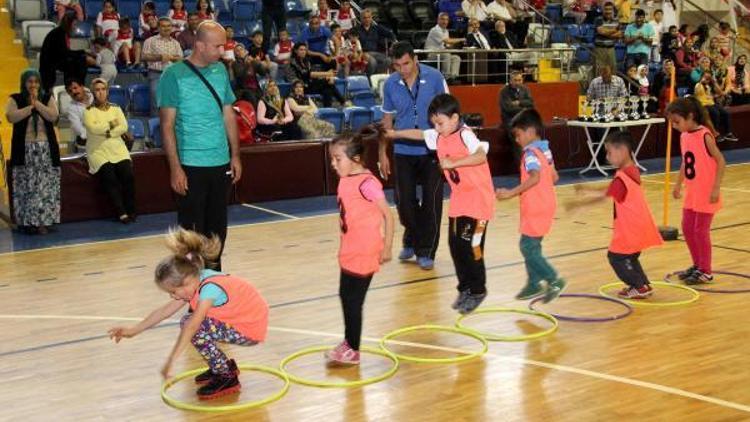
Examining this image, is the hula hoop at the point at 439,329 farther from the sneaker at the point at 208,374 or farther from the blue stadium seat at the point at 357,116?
the blue stadium seat at the point at 357,116

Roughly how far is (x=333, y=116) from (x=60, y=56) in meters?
3.85

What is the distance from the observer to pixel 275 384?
5512mm

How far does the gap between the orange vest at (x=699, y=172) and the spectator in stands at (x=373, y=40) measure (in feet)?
32.2

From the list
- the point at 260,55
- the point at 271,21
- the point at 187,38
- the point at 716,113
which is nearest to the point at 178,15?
the point at 187,38

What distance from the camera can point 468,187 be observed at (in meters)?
6.51

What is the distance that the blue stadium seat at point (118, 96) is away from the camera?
1372cm

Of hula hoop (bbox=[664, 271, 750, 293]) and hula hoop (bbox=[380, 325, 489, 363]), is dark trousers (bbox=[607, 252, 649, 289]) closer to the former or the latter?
hula hoop (bbox=[664, 271, 750, 293])

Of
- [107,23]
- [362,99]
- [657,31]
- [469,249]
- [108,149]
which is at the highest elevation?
[107,23]

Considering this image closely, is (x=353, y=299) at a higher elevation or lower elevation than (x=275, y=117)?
lower

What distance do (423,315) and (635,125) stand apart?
909 cm

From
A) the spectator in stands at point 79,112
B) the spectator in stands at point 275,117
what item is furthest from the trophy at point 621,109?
the spectator in stands at point 79,112

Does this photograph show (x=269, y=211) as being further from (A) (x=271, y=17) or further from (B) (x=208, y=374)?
(B) (x=208, y=374)

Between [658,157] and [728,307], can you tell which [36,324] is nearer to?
[728,307]

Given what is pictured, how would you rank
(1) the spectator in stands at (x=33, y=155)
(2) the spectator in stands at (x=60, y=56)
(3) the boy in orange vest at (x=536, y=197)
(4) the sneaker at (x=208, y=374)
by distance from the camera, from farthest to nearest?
1. (2) the spectator in stands at (x=60, y=56)
2. (1) the spectator in stands at (x=33, y=155)
3. (3) the boy in orange vest at (x=536, y=197)
4. (4) the sneaker at (x=208, y=374)
